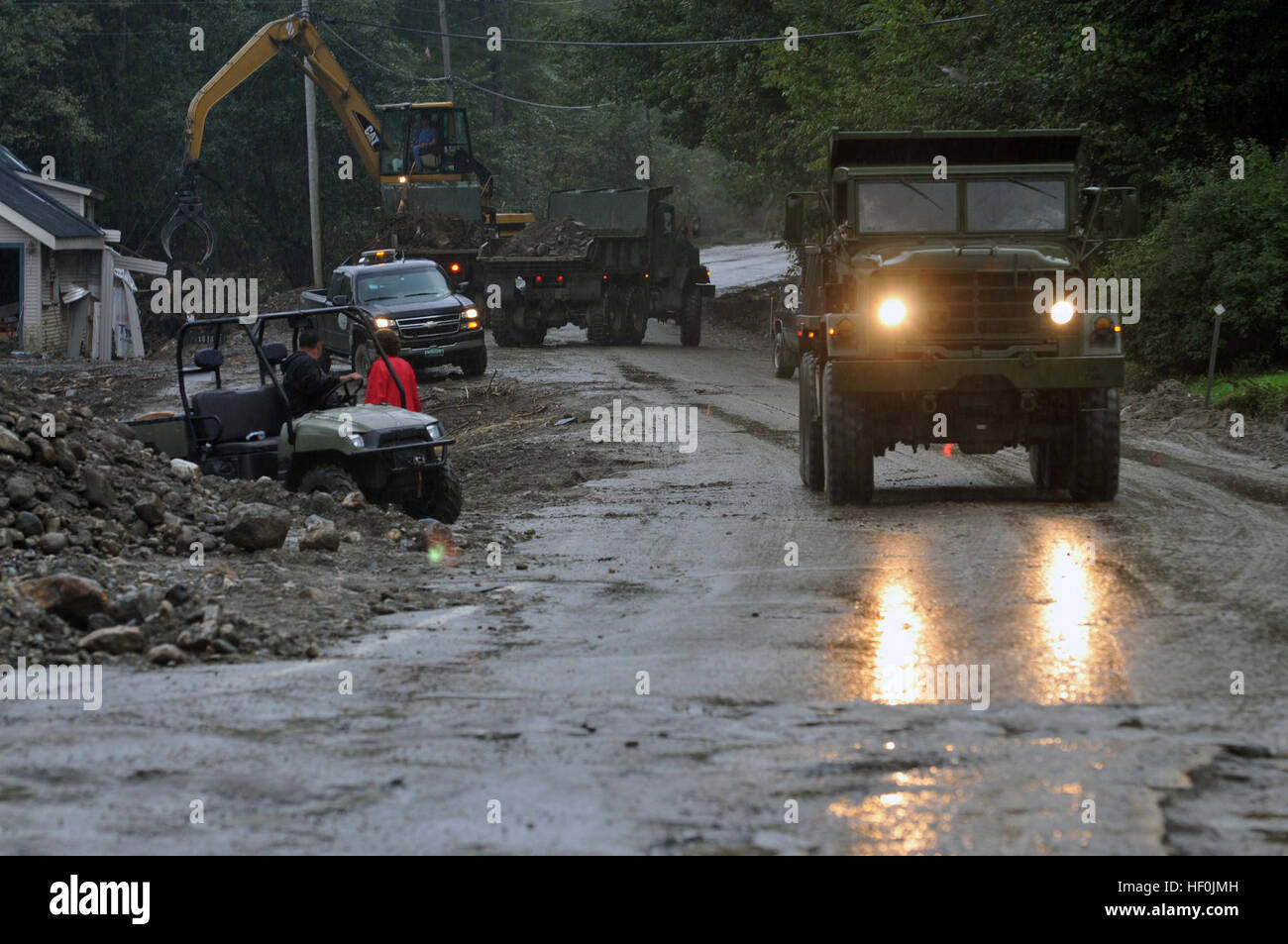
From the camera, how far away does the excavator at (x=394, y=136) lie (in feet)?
122

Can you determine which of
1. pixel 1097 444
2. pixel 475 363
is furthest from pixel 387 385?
pixel 475 363

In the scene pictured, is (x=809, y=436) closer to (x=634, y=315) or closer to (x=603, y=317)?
(x=603, y=317)

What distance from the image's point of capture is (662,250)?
34.0 m

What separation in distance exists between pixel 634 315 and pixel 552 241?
2.24 meters

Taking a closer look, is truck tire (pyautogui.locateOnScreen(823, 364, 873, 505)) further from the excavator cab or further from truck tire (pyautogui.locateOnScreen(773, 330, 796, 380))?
the excavator cab

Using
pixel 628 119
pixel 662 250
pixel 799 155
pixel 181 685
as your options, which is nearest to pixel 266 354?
pixel 181 685

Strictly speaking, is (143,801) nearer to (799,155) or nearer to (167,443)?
(167,443)

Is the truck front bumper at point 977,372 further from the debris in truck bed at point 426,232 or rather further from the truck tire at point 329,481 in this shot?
the debris in truck bed at point 426,232

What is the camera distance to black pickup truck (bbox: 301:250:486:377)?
87.2 feet

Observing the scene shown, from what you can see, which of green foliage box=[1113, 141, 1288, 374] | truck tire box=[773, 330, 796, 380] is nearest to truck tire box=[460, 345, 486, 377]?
truck tire box=[773, 330, 796, 380]

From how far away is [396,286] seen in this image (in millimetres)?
27672

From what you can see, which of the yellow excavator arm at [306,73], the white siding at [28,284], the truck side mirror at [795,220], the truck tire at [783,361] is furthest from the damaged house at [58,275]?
the truck side mirror at [795,220]
